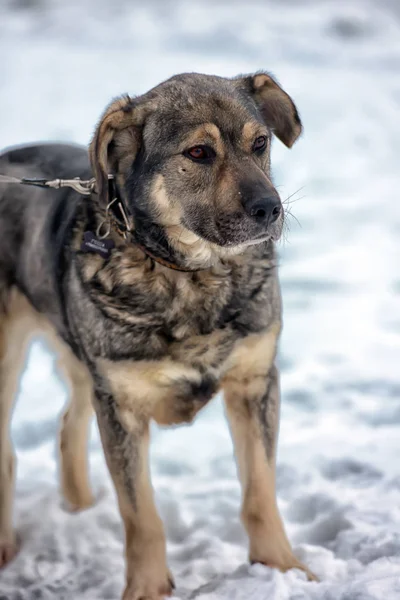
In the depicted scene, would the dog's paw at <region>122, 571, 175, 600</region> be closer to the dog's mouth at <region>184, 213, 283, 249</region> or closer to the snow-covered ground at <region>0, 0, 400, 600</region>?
the snow-covered ground at <region>0, 0, 400, 600</region>

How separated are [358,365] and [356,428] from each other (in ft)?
2.88

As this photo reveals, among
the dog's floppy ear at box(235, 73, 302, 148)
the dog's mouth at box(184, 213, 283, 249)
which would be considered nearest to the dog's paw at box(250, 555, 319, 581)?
the dog's mouth at box(184, 213, 283, 249)

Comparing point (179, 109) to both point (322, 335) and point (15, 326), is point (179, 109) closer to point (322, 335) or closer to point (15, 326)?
point (15, 326)

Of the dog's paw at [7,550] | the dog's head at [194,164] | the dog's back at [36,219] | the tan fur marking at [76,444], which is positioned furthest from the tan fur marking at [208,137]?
the dog's paw at [7,550]

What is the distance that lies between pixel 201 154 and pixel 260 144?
0.24m

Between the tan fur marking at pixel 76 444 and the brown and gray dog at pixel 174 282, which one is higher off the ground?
the brown and gray dog at pixel 174 282

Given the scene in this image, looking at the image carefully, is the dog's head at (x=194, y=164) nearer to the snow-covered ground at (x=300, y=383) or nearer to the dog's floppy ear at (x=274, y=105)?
the dog's floppy ear at (x=274, y=105)

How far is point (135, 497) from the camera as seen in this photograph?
3469 mm

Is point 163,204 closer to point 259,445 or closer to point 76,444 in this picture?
point 259,445

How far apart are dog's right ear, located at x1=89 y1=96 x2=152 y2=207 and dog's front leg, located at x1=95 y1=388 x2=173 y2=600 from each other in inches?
32.9

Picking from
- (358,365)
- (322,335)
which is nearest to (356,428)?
(358,365)

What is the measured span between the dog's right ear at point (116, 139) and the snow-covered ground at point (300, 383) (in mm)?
957

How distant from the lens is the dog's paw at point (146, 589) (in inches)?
134

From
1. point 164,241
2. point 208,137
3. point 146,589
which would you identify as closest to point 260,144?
point 208,137
